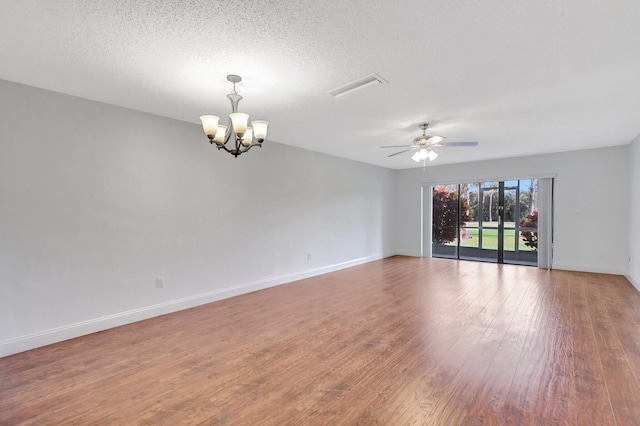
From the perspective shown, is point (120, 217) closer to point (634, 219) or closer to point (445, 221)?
point (634, 219)

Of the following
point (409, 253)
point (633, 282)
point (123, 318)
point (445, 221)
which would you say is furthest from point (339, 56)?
point (445, 221)

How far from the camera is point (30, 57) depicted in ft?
7.52

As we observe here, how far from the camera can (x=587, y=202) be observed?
5.81 meters

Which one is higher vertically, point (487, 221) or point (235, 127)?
point (235, 127)

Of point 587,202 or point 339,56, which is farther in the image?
point 587,202

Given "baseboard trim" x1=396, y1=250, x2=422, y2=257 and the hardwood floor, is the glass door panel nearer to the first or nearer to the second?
"baseboard trim" x1=396, y1=250, x2=422, y2=257

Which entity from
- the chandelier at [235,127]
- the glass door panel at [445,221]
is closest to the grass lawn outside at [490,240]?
the glass door panel at [445,221]

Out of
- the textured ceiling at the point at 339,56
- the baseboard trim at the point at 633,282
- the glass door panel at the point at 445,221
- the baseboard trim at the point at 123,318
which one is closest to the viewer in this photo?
the textured ceiling at the point at 339,56

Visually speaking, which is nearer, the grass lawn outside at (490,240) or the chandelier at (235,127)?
the chandelier at (235,127)

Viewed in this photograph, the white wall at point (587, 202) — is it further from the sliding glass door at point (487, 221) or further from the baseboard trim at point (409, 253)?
Result: the baseboard trim at point (409, 253)

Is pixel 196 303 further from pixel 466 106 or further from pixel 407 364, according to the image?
pixel 466 106

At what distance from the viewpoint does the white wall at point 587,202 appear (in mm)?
5520

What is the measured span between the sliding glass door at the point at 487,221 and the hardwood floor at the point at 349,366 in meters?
3.25

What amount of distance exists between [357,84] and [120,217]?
9.72ft
